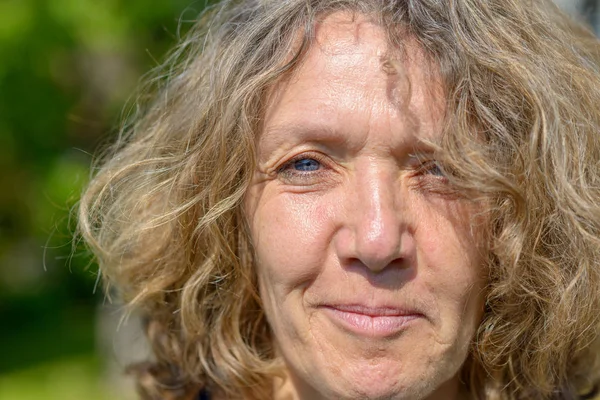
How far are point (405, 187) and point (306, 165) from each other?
28 cm

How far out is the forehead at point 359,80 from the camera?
6.09ft

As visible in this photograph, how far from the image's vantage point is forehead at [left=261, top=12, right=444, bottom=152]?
186cm

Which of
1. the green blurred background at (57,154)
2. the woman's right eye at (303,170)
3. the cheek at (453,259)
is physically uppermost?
the green blurred background at (57,154)

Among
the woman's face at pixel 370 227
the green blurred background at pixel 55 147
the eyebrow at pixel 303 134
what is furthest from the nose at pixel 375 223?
the green blurred background at pixel 55 147

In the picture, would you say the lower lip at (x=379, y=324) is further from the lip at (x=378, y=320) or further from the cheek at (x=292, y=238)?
the cheek at (x=292, y=238)

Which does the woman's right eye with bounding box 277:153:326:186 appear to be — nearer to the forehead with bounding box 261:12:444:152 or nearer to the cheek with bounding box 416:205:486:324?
the forehead with bounding box 261:12:444:152

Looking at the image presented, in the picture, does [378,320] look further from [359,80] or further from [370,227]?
[359,80]

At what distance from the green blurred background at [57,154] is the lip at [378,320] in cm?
140

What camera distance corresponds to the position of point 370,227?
1811 millimetres

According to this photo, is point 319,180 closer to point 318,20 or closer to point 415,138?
point 415,138

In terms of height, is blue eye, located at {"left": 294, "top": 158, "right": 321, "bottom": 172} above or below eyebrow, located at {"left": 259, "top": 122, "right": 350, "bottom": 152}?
below

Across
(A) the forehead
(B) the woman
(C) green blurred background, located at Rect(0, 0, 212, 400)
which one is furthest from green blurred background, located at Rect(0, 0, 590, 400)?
(A) the forehead

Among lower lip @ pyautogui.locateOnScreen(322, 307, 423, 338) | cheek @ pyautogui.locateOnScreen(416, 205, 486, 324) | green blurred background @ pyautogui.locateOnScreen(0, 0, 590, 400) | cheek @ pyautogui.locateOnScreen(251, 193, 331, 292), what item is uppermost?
green blurred background @ pyautogui.locateOnScreen(0, 0, 590, 400)

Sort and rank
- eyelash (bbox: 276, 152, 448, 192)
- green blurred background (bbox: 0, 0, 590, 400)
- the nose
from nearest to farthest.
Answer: the nose
eyelash (bbox: 276, 152, 448, 192)
green blurred background (bbox: 0, 0, 590, 400)
